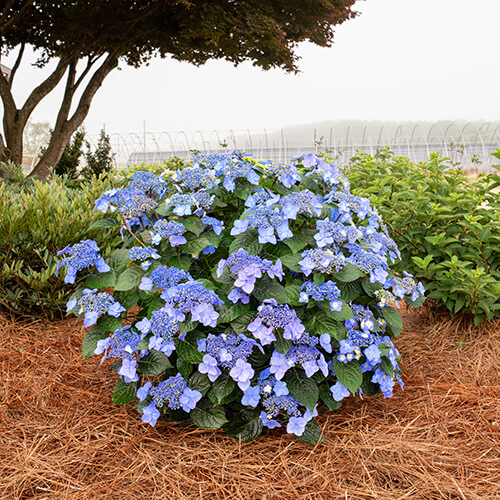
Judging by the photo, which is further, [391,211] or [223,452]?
[391,211]

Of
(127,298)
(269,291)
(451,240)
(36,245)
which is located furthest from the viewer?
(36,245)

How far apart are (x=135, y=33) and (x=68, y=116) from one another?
2119 mm

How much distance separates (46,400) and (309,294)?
159cm

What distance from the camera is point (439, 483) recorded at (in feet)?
5.59

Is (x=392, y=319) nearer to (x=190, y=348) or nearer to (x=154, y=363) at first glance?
(x=190, y=348)

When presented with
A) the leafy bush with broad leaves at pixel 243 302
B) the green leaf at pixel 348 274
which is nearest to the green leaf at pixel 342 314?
the leafy bush with broad leaves at pixel 243 302

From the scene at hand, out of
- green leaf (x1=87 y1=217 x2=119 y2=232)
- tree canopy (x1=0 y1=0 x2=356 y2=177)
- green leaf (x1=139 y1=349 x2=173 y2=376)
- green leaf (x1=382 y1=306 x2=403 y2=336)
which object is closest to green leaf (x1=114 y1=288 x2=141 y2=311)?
green leaf (x1=139 y1=349 x2=173 y2=376)

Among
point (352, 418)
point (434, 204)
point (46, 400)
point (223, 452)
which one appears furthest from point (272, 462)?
point (434, 204)

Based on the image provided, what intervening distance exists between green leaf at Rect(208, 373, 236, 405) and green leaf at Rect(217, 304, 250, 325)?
0.80 ft

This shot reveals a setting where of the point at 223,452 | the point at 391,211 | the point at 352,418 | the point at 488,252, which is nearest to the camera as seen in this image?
the point at 223,452

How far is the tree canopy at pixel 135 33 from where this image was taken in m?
7.64

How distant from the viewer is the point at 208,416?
5.97ft

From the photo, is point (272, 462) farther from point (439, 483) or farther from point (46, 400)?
point (46, 400)

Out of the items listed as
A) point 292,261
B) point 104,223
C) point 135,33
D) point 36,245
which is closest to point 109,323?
point 104,223
